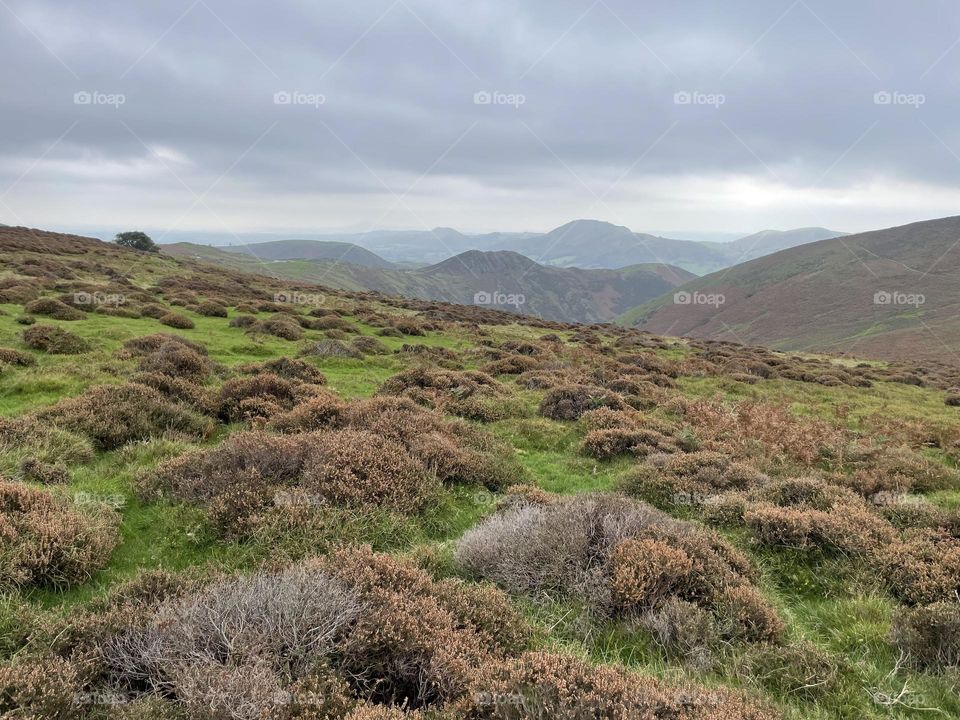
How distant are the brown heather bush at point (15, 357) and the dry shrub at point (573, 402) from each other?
12.9 m

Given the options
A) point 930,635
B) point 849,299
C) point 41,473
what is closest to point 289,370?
point 41,473

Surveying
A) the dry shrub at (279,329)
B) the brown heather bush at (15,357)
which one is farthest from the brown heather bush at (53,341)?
the dry shrub at (279,329)

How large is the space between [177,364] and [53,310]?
11135 millimetres

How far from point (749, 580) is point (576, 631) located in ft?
7.66

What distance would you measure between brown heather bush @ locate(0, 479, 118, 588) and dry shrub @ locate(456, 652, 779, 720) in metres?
4.04

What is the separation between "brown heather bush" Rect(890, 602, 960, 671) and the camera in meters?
4.57

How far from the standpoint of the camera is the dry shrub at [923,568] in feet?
18.1

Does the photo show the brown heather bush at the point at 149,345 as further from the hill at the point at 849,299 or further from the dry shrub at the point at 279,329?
the hill at the point at 849,299

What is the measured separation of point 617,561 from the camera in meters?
5.52

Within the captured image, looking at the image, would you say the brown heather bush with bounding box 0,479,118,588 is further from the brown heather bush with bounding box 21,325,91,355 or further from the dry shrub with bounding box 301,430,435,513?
the brown heather bush with bounding box 21,325,91,355

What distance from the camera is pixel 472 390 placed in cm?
1477

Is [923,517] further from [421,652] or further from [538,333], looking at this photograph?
[538,333]

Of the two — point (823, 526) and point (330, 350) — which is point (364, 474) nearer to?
point (823, 526)

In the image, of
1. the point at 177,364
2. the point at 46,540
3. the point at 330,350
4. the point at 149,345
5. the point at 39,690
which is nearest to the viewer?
the point at 39,690
